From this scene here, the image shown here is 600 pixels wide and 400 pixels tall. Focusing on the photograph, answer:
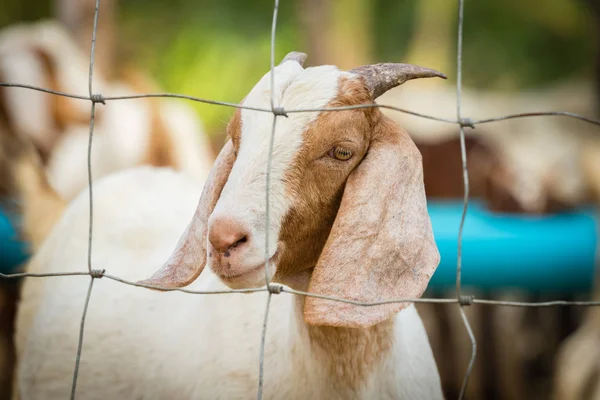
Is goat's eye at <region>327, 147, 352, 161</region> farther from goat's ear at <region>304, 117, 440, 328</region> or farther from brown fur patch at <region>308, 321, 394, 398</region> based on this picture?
brown fur patch at <region>308, 321, 394, 398</region>

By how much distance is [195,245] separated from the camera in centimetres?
155

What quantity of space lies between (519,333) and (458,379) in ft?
1.48

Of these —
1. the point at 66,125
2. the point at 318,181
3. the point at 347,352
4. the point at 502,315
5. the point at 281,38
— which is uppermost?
the point at 281,38

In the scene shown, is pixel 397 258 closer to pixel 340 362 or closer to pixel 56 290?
pixel 340 362

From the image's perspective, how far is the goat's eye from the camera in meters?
1.48

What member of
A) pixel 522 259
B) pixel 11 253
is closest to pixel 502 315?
pixel 522 259

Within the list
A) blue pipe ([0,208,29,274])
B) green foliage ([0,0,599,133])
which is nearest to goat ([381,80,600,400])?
blue pipe ([0,208,29,274])

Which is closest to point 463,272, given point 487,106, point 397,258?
point 397,258

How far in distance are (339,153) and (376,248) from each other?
0.70 feet

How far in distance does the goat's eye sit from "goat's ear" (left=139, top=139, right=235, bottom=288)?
0.78 feet

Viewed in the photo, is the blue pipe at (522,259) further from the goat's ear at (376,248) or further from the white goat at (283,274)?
the goat's ear at (376,248)

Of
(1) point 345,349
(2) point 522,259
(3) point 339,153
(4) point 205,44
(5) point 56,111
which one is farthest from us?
(4) point 205,44

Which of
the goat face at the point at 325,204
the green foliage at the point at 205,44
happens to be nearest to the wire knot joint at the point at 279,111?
the goat face at the point at 325,204

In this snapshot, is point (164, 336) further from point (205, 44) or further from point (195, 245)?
point (205, 44)
